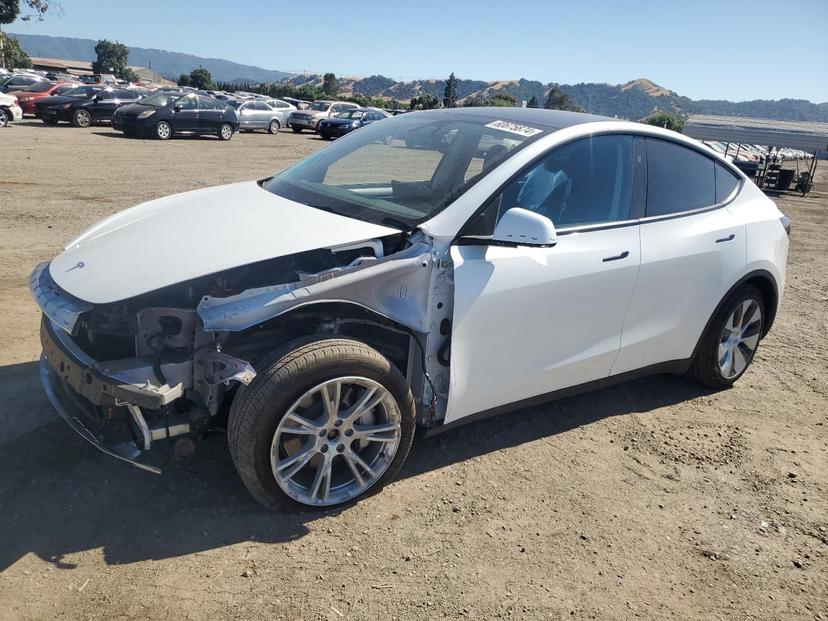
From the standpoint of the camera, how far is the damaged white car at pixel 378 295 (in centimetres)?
271

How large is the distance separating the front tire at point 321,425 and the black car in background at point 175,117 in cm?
2021

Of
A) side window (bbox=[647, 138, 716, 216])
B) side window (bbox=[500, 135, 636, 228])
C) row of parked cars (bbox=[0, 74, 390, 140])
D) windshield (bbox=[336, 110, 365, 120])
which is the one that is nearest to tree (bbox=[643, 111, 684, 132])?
windshield (bbox=[336, 110, 365, 120])

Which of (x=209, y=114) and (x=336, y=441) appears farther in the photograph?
(x=209, y=114)

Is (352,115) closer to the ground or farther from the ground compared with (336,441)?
farther from the ground

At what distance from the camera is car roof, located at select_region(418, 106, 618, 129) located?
367 centimetres

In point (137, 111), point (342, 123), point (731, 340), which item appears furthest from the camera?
point (342, 123)

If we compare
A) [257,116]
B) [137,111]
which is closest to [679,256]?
[137,111]

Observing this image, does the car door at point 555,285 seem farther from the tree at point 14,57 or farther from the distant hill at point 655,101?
the distant hill at point 655,101

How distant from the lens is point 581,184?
3.50 m

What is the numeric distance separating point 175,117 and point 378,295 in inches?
814

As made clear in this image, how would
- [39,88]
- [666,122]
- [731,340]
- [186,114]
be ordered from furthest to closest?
1. [666,122]
2. [39,88]
3. [186,114]
4. [731,340]

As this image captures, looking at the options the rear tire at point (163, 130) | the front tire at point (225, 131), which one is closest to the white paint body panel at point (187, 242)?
the rear tire at point (163, 130)

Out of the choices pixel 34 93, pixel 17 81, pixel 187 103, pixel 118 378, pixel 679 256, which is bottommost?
pixel 118 378

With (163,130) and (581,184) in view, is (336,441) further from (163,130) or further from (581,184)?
(163,130)
